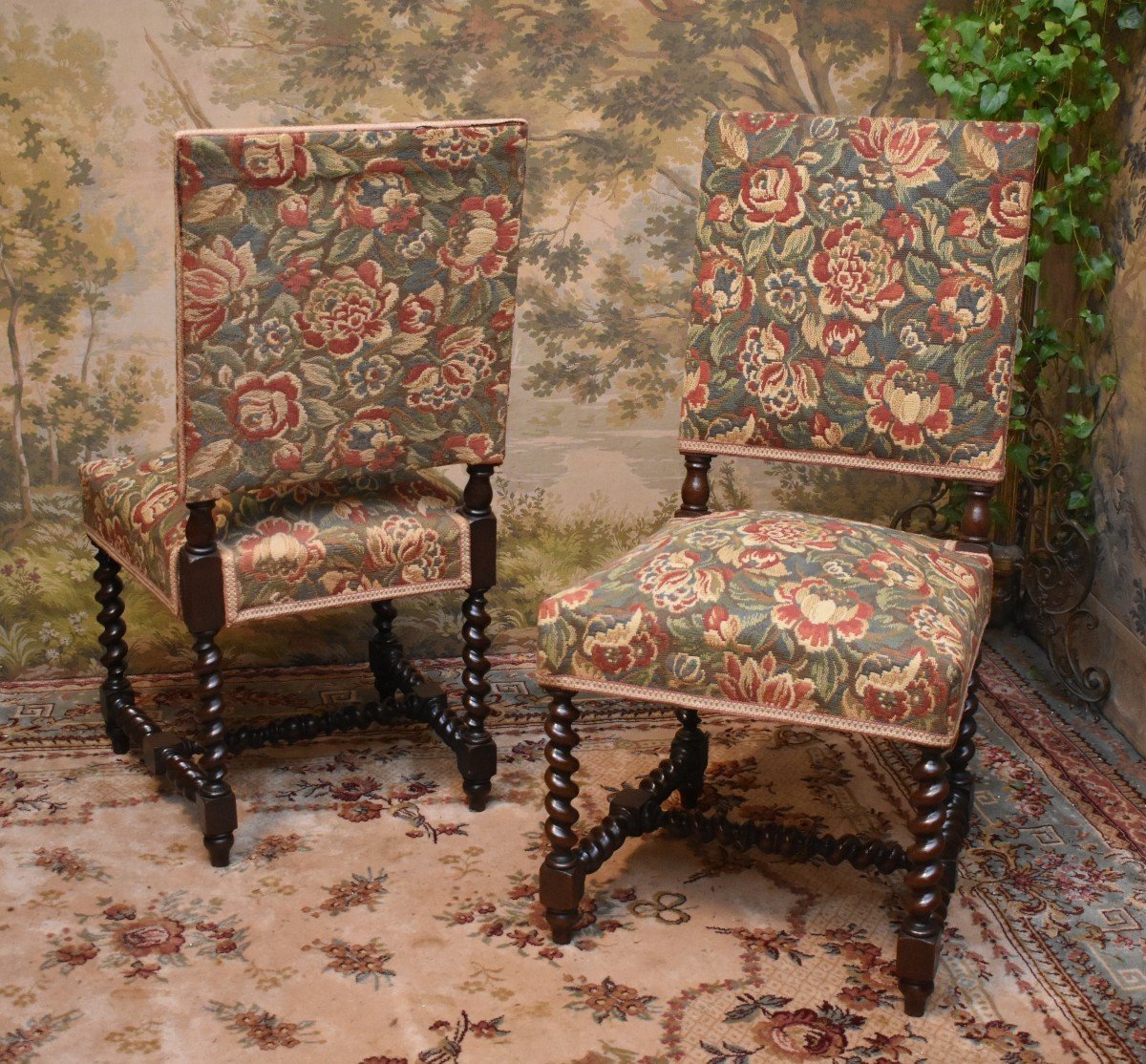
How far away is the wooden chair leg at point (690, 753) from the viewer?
3033 millimetres

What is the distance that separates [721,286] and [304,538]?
36.1 inches

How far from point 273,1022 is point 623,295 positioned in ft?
6.88

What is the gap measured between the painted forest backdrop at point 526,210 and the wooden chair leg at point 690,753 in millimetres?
991

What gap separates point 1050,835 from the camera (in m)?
3.01

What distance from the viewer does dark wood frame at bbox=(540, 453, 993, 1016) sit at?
2.41 metres

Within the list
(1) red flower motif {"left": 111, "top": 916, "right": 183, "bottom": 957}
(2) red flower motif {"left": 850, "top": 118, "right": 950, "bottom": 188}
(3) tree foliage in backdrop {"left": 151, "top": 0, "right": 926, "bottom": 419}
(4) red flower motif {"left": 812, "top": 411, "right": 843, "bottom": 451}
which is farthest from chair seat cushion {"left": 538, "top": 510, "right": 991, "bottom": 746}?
(3) tree foliage in backdrop {"left": 151, "top": 0, "right": 926, "bottom": 419}

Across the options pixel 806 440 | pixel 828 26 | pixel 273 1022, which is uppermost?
pixel 828 26

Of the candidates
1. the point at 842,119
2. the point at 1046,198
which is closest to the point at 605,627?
the point at 842,119

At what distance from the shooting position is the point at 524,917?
270 centimetres

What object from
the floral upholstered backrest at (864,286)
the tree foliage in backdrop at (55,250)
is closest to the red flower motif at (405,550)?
the floral upholstered backrest at (864,286)

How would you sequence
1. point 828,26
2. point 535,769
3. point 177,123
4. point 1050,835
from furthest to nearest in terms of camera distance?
point 828,26, point 177,123, point 535,769, point 1050,835

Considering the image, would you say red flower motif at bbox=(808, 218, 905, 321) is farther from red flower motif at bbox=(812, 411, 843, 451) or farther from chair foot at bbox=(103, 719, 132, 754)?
chair foot at bbox=(103, 719, 132, 754)

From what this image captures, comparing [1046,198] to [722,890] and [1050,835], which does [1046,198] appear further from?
[722,890]

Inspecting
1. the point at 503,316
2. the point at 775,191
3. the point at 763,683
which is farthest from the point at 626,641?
the point at 775,191
